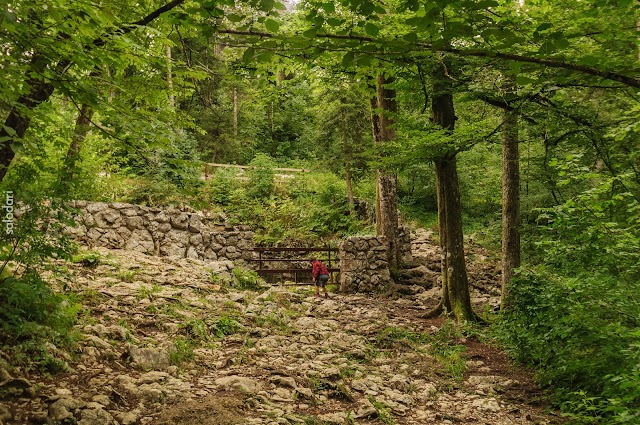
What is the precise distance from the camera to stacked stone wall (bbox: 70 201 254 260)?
977 cm

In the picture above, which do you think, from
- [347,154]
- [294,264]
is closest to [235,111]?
[347,154]

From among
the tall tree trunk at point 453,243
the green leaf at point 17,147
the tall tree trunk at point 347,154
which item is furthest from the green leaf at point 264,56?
the tall tree trunk at point 347,154

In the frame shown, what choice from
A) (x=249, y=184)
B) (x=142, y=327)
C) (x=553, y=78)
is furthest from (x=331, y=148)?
(x=553, y=78)

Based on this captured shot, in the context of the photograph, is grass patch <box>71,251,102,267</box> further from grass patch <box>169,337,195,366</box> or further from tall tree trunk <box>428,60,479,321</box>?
tall tree trunk <box>428,60,479,321</box>

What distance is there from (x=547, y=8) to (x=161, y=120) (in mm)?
5995

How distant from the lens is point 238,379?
15.6ft

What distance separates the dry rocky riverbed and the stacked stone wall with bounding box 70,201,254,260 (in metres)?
1.15

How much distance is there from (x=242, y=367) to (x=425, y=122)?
17.5 ft

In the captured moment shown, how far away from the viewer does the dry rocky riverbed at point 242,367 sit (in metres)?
3.84

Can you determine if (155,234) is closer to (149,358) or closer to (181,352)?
(181,352)

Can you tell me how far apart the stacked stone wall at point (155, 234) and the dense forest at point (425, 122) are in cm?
175

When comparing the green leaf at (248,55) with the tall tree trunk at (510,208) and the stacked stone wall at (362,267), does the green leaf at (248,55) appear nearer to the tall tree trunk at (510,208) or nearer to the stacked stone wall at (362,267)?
the tall tree trunk at (510,208)

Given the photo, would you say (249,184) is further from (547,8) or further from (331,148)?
(547,8)

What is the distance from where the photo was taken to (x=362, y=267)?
12.6 metres
